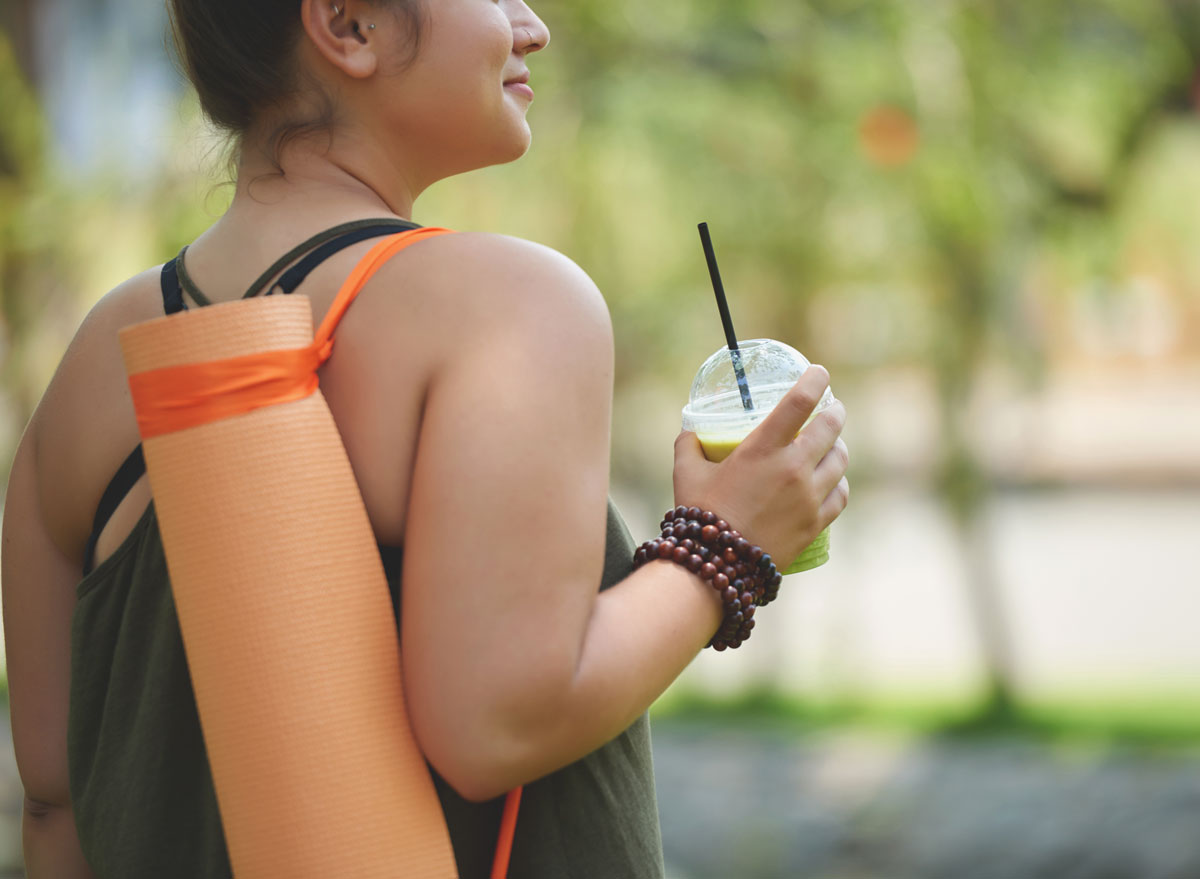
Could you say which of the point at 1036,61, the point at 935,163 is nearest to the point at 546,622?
the point at 935,163

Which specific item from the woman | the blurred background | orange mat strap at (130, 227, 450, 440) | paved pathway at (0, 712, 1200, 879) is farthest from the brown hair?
paved pathway at (0, 712, 1200, 879)

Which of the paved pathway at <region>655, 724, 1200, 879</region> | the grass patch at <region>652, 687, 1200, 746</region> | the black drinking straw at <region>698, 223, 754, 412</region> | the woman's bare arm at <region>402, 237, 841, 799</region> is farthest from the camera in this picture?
the grass patch at <region>652, 687, 1200, 746</region>

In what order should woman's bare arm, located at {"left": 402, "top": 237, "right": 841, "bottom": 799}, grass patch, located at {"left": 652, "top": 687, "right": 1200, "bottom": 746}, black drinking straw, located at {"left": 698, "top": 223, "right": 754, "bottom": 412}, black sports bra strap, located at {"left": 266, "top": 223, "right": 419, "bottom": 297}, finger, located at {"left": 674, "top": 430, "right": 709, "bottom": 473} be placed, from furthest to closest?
grass patch, located at {"left": 652, "top": 687, "right": 1200, "bottom": 746}, black drinking straw, located at {"left": 698, "top": 223, "right": 754, "bottom": 412}, finger, located at {"left": 674, "top": 430, "right": 709, "bottom": 473}, black sports bra strap, located at {"left": 266, "top": 223, "right": 419, "bottom": 297}, woman's bare arm, located at {"left": 402, "top": 237, "right": 841, "bottom": 799}

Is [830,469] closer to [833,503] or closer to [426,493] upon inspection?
[833,503]

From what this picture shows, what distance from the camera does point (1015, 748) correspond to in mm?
5285

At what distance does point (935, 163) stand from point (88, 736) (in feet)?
13.3

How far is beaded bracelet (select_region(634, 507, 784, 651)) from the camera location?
3.13 ft

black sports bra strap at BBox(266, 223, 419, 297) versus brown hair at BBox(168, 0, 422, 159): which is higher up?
brown hair at BBox(168, 0, 422, 159)

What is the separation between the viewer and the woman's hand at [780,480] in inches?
38.9

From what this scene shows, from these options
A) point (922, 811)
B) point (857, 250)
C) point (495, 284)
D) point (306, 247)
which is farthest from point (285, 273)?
point (922, 811)

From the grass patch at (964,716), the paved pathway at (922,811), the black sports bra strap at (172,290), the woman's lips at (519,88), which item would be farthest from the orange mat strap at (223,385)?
the grass patch at (964,716)

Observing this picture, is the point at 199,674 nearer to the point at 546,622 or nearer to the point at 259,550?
the point at 259,550

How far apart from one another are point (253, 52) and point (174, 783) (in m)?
0.60

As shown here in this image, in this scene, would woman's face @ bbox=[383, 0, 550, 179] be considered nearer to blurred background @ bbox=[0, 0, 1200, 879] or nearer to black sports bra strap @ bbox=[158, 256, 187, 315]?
black sports bra strap @ bbox=[158, 256, 187, 315]
